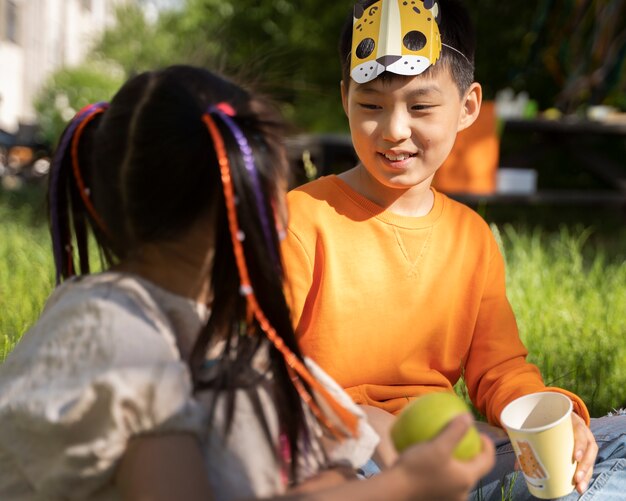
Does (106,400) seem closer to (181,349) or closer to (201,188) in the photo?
(181,349)

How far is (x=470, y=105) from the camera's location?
7.47 feet

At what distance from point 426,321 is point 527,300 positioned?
1.69m

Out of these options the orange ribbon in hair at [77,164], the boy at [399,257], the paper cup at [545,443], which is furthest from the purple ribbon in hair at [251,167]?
the boy at [399,257]

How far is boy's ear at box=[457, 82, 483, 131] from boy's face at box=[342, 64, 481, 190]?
14 cm

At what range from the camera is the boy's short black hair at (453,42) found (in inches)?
84.2

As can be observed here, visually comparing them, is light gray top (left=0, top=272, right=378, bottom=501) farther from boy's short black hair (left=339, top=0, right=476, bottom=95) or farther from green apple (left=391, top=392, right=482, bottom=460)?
boy's short black hair (left=339, top=0, right=476, bottom=95)

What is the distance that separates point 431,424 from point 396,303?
0.89m

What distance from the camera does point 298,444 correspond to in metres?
1.34

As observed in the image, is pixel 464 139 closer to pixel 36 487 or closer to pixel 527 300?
pixel 527 300

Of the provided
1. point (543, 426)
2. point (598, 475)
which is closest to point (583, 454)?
point (598, 475)

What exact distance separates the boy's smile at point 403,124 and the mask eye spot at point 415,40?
0.22 feet

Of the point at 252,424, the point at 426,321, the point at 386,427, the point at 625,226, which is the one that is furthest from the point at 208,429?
the point at 625,226

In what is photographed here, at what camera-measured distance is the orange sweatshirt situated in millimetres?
2045

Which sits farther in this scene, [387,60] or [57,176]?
[387,60]
